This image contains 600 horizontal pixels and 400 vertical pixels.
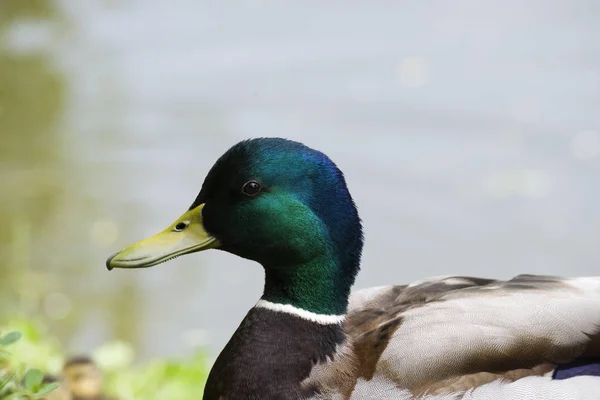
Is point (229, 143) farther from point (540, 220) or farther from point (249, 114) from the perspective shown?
point (540, 220)

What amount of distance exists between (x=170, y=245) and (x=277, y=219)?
266mm

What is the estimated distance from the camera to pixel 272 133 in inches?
205

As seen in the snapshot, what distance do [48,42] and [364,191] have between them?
2896 mm

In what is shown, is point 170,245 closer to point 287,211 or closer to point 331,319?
point 287,211

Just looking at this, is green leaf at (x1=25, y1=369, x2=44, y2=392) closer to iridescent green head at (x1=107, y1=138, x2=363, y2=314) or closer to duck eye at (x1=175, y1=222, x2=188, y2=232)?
iridescent green head at (x1=107, y1=138, x2=363, y2=314)

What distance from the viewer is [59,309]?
14.2 ft

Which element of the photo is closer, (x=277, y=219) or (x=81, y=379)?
(x=277, y=219)

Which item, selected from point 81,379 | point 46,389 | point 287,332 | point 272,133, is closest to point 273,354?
point 287,332

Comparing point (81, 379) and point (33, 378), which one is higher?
point (33, 378)

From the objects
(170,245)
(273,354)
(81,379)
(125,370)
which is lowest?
(125,370)

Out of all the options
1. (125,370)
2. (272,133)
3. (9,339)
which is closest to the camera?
(9,339)

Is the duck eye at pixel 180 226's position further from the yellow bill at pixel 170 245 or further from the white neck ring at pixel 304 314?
the white neck ring at pixel 304 314

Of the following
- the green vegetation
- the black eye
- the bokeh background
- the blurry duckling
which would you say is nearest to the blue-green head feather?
the black eye

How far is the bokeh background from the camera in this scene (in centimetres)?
446
